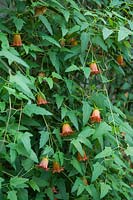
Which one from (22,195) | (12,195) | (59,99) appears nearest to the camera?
(12,195)

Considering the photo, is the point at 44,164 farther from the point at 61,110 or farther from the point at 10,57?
the point at 10,57

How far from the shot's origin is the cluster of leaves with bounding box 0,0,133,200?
157cm

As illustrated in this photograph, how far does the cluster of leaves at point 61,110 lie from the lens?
157 centimetres

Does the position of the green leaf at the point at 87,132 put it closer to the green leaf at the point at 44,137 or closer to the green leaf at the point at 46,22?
the green leaf at the point at 44,137

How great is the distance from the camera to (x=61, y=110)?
1733 mm

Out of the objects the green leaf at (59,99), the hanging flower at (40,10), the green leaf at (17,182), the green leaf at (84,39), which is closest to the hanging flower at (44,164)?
the green leaf at (17,182)

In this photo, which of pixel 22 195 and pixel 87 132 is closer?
pixel 22 195

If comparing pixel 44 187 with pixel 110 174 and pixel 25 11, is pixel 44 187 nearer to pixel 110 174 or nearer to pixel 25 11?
pixel 110 174

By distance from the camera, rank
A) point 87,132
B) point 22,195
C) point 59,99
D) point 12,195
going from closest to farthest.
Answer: point 12,195
point 22,195
point 87,132
point 59,99

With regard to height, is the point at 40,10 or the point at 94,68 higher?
the point at 40,10

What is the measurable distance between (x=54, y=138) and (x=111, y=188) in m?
0.30

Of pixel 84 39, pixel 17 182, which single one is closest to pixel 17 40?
pixel 84 39

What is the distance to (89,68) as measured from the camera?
1.75m

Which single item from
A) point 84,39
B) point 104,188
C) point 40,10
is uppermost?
point 40,10
